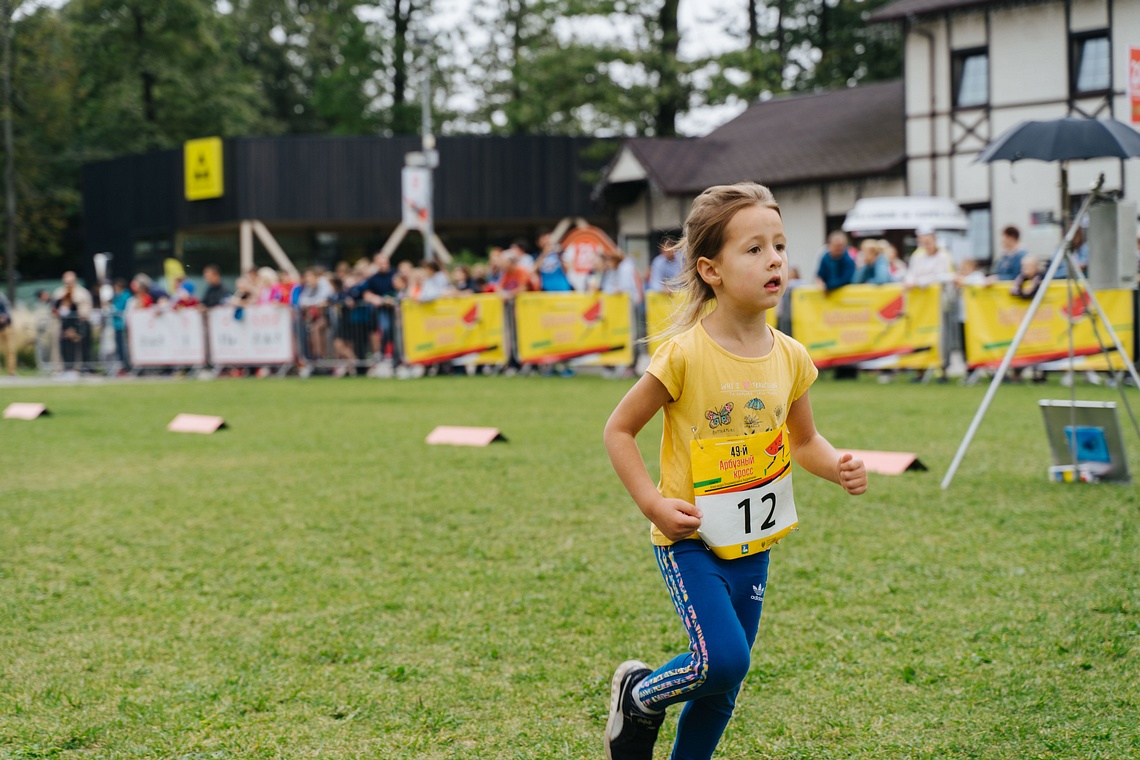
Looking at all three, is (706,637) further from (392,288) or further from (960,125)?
(960,125)

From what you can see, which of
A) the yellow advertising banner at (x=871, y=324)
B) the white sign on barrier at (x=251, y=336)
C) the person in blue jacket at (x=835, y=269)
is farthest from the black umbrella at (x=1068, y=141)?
the white sign on barrier at (x=251, y=336)

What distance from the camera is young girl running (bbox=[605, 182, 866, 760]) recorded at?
330 centimetres

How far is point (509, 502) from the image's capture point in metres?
8.40

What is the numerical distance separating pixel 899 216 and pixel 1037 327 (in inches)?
344

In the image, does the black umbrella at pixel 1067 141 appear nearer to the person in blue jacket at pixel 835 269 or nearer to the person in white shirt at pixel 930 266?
the person in white shirt at pixel 930 266

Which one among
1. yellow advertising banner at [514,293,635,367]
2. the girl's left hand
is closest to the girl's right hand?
the girl's left hand

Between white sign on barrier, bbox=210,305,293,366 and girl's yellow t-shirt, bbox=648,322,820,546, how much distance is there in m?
21.0

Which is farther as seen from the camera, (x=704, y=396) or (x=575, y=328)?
(x=575, y=328)

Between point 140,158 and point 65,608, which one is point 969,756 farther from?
point 140,158

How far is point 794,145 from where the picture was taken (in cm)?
3459

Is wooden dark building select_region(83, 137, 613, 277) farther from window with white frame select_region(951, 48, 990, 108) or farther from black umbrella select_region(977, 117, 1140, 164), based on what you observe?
black umbrella select_region(977, 117, 1140, 164)

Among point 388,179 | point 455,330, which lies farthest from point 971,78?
point 388,179

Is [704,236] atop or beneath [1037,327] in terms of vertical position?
atop

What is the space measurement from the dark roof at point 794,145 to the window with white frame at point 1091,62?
13.9ft
